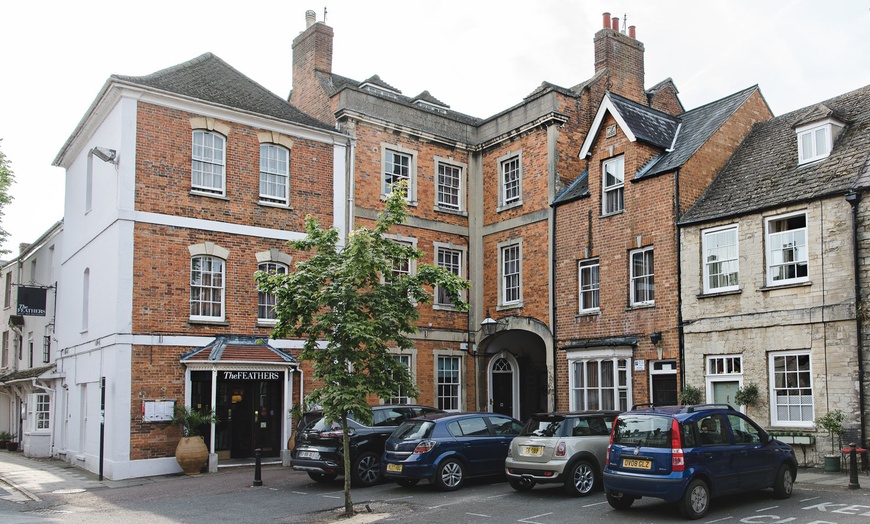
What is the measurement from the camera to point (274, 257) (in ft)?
72.8

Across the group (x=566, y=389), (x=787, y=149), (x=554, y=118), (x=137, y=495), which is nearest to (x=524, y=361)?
(x=566, y=389)

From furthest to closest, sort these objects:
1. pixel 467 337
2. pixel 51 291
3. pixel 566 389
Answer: pixel 51 291 < pixel 467 337 < pixel 566 389

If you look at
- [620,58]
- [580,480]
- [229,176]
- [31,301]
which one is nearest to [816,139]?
[620,58]

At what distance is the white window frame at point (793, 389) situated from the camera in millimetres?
16906

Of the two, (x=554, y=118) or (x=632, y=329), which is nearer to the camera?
(x=632, y=329)

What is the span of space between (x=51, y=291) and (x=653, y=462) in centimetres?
2416

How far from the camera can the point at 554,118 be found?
24094mm

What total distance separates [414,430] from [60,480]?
33.4 ft

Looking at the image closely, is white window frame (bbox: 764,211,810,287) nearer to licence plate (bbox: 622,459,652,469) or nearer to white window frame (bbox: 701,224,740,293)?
white window frame (bbox: 701,224,740,293)

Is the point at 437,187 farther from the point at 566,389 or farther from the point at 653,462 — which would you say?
the point at 653,462

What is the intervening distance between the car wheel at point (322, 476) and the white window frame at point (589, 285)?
8775 millimetres

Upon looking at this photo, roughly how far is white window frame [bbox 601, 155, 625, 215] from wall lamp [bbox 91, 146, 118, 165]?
13041 mm

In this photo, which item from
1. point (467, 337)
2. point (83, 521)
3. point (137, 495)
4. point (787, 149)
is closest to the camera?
point (83, 521)

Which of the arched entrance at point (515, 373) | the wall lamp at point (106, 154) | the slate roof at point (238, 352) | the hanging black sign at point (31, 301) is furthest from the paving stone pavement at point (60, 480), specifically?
the arched entrance at point (515, 373)
